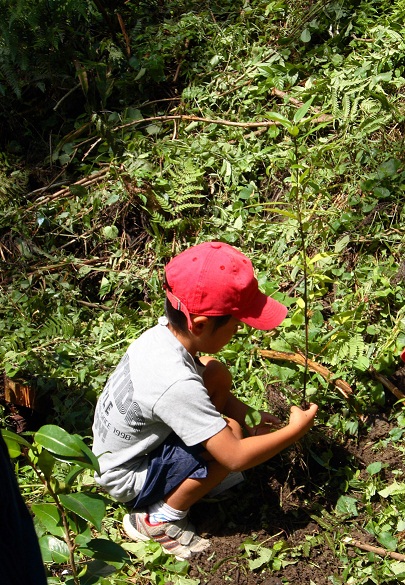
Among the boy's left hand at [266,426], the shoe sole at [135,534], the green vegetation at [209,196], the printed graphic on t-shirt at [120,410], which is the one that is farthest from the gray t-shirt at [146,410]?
the boy's left hand at [266,426]

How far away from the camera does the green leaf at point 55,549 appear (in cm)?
184

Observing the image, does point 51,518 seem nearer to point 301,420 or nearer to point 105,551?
point 105,551

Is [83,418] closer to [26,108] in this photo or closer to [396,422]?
[396,422]

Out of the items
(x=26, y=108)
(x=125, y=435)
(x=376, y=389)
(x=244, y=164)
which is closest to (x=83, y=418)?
(x=125, y=435)

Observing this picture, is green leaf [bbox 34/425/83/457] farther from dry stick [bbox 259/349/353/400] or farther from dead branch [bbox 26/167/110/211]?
dead branch [bbox 26/167/110/211]

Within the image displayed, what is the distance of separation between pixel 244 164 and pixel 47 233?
1228 mm

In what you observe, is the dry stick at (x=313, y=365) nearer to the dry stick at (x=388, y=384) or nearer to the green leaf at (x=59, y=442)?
the dry stick at (x=388, y=384)

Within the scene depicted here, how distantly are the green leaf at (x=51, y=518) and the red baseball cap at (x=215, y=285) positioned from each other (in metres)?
0.94

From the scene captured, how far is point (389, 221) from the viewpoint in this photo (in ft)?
12.4

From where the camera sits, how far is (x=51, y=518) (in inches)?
72.5

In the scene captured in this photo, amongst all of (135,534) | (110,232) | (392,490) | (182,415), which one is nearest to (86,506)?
(182,415)

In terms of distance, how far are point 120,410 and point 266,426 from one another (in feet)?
1.98

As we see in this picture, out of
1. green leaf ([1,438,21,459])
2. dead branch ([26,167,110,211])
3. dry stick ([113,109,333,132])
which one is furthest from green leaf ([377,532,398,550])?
dead branch ([26,167,110,211])

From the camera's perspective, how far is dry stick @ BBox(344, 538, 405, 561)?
271 centimetres
